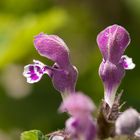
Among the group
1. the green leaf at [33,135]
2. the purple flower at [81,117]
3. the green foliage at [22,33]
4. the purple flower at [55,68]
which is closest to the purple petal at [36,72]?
the purple flower at [55,68]

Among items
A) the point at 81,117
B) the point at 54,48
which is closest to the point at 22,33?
the point at 54,48

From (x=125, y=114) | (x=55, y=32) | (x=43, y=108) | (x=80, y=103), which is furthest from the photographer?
(x=55, y=32)

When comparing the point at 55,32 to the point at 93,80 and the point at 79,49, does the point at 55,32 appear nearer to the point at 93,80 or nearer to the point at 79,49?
the point at 79,49

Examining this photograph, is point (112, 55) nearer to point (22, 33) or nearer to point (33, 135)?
point (33, 135)

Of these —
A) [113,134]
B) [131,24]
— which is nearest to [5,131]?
[131,24]

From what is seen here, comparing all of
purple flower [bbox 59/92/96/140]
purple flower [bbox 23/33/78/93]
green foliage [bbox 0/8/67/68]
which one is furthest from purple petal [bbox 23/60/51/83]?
green foliage [bbox 0/8/67/68]

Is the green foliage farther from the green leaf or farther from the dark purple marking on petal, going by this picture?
the green leaf

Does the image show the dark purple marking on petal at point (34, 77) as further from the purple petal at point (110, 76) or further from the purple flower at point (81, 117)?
the purple flower at point (81, 117)
